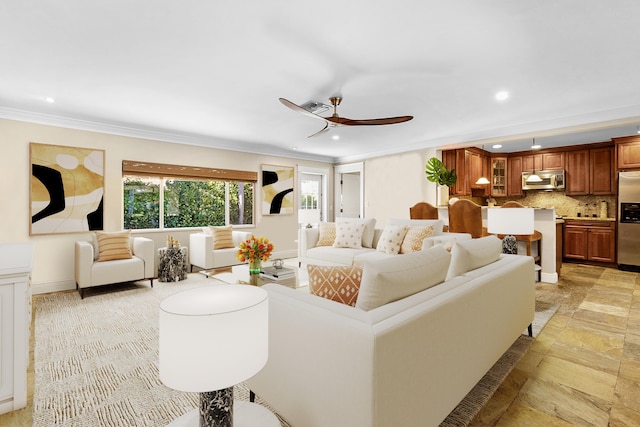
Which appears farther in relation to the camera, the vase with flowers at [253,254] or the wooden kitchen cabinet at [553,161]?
the wooden kitchen cabinet at [553,161]

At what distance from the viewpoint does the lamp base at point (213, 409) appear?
1.04 m

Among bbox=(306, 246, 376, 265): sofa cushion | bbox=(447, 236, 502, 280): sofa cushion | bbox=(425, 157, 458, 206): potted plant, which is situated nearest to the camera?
bbox=(447, 236, 502, 280): sofa cushion

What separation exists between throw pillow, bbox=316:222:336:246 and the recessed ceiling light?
285cm

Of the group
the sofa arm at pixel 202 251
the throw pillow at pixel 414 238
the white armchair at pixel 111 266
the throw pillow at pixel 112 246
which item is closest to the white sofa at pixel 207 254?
the sofa arm at pixel 202 251

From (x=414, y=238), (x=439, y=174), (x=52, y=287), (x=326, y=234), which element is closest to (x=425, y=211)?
(x=439, y=174)

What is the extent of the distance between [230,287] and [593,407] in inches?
85.0

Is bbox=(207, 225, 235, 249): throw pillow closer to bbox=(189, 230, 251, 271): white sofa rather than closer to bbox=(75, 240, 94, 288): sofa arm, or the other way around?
bbox=(189, 230, 251, 271): white sofa

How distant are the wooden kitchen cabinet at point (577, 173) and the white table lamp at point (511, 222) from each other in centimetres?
470

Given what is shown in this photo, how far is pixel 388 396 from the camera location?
112cm

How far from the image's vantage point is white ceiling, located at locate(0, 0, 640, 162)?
82.4 inches

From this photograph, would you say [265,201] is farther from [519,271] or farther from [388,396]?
[388,396]

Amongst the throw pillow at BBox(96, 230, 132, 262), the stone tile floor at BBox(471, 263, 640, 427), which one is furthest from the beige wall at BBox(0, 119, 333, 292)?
the stone tile floor at BBox(471, 263, 640, 427)

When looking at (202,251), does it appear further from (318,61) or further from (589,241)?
(589,241)

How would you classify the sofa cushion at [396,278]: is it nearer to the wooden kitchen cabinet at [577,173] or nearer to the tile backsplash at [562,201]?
the tile backsplash at [562,201]
